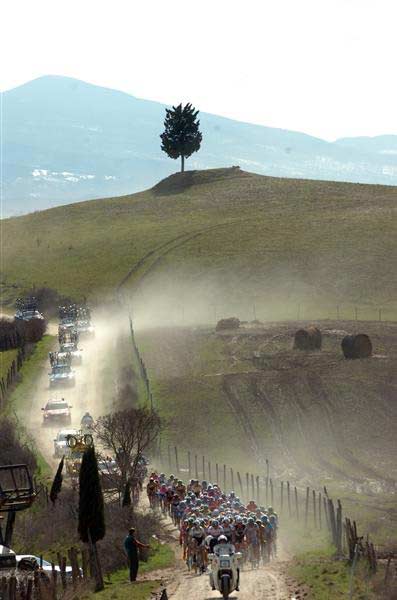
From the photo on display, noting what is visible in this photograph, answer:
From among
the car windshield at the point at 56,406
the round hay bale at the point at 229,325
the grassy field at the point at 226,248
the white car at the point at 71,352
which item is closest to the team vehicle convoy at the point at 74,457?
the car windshield at the point at 56,406

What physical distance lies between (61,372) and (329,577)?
129 ft

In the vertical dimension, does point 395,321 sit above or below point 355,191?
below

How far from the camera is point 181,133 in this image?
14675 centimetres

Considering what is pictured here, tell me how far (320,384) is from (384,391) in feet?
10.8

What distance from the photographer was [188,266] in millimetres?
99875

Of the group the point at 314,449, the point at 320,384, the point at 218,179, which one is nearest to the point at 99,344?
the point at 320,384

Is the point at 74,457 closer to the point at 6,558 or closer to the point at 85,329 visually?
the point at 6,558

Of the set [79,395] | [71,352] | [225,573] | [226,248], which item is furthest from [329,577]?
[226,248]

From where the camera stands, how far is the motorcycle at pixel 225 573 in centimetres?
2328

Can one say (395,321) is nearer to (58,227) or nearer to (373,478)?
(373,478)

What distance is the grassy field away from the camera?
8712 centimetres

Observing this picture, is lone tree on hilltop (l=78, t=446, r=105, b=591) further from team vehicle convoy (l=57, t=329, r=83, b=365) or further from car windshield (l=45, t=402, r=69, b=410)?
team vehicle convoy (l=57, t=329, r=83, b=365)

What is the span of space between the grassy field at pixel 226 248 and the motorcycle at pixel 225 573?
5438 cm

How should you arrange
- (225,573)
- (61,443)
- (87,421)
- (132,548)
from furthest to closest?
1. (87,421)
2. (61,443)
3. (132,548)
4. (225,573)
